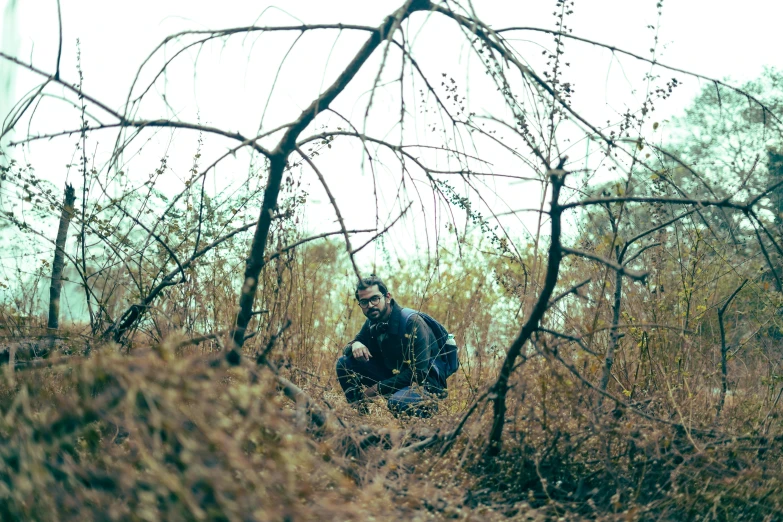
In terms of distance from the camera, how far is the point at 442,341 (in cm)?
495

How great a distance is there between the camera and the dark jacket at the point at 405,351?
179 inches

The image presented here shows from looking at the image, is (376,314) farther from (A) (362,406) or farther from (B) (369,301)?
(A) (362,406)

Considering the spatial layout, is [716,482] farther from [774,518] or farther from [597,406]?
[597,406]

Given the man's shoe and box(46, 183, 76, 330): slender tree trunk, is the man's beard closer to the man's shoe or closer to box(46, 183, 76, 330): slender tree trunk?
the man's shoe

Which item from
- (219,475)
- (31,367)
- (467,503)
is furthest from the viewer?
(467,503)

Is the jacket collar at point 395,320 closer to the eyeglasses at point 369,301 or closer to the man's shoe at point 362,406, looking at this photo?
the eyeglasses at point 369,301

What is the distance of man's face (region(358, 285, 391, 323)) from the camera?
15.8 feet

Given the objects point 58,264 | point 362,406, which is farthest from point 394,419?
point 58,264

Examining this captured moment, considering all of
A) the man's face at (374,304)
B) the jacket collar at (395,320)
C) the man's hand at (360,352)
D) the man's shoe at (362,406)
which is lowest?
the man's shoe at (362,406)

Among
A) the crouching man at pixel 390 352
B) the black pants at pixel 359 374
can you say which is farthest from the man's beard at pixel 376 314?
the black pants at pixel 359 374

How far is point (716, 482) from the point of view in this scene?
245cm

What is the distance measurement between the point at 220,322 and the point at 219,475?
3114 mm

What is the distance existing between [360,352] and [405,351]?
310 mm

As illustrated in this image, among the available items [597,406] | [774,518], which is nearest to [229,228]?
[597,406]
